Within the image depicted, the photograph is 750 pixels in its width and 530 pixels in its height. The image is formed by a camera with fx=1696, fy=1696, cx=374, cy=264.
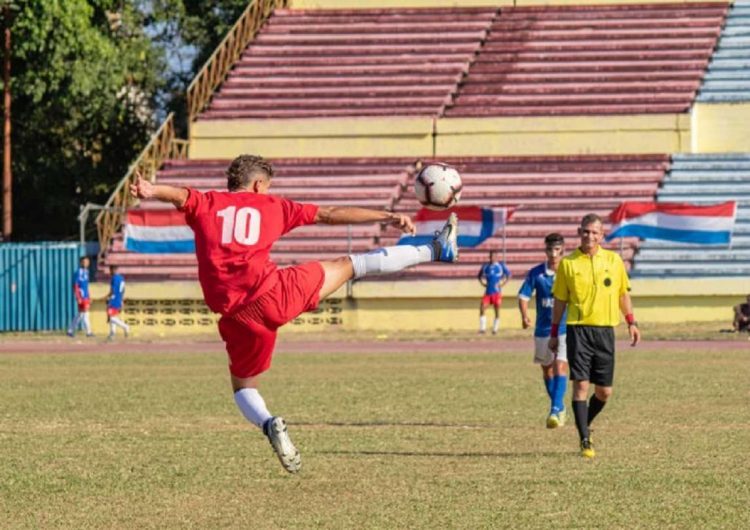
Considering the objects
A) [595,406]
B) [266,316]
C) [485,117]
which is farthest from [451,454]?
[485,117]

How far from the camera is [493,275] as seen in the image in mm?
37156

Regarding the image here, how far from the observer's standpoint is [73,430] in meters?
17.0

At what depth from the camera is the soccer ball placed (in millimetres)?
12781

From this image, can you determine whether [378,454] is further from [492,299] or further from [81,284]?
[81,284]

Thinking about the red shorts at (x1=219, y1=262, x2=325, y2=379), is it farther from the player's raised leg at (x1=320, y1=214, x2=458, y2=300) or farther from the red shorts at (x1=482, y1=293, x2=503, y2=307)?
the red shorts at (x1=482, y1=293, x2=503, y2=307)

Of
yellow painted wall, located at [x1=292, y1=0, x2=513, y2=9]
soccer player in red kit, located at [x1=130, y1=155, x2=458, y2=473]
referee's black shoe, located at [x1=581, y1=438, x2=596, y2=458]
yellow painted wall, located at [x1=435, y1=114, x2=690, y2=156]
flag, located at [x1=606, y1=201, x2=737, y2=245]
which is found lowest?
referee's black shoe, located at [x1=581, y1=438, x2=596, y2=458]

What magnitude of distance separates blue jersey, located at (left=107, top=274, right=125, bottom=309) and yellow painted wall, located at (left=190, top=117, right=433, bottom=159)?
8944 mm

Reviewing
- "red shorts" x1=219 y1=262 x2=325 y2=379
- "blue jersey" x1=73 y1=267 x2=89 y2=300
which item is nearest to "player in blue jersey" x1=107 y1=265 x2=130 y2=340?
"blue jersey" x1=73 y1=267 x2=89 y2=300

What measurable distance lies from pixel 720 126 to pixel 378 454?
3219cm

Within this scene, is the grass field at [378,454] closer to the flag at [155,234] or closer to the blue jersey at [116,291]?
the blue jersey at [116,291]

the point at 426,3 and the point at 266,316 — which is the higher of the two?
the point at 426,3

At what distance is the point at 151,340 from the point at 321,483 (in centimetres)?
2613

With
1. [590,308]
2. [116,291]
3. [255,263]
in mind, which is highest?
[255,263]

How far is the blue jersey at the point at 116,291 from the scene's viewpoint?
38469 millimetres
